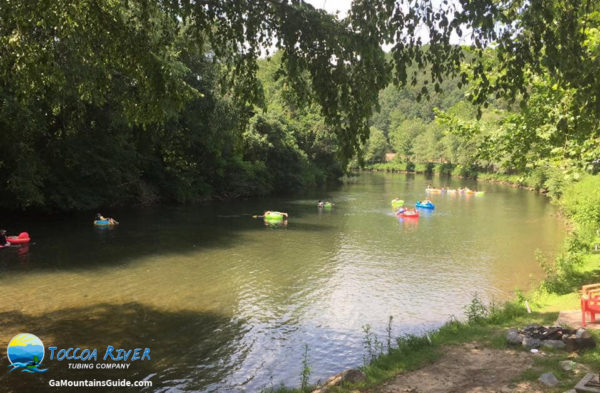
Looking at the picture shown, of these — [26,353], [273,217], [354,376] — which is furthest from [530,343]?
[273,217]

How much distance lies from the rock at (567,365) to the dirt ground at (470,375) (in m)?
0.52

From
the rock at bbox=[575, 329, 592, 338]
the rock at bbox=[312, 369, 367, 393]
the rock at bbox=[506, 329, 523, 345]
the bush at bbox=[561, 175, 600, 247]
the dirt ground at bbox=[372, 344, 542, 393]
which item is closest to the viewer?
the dirt ground at bbox=[372, 344, 542, 393]

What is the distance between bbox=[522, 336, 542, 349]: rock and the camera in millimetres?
9135

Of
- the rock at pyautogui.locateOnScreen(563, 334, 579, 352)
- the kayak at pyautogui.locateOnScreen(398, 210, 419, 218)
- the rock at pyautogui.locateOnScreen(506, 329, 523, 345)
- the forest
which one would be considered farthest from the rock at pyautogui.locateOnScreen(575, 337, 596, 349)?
the kayak at pyautogui.locateOnScreen(398, 210, 419, 218)

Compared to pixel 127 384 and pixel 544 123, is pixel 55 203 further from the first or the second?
pixel 544 123

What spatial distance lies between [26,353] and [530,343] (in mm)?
10706

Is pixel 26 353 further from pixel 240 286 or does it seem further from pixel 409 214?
pixel 409 214

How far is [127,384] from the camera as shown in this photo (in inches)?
381

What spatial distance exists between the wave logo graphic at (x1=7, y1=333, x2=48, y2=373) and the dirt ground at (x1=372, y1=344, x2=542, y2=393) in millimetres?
7313

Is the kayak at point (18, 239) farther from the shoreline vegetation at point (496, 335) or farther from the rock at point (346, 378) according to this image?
the rock at point (346, 378)

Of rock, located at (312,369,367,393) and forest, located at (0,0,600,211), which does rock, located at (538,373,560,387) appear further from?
forest, located at (0,0,600,211)

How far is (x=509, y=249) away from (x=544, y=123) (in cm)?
1218

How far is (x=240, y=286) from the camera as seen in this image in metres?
17.2

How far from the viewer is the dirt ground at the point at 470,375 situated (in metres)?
7.69
